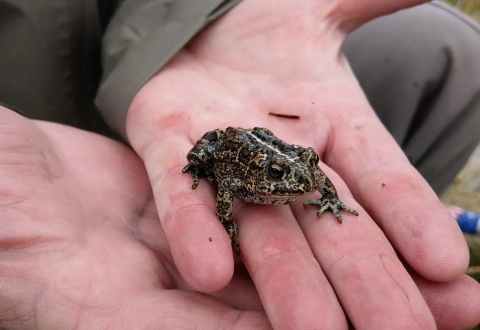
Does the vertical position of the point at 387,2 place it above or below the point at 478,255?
above

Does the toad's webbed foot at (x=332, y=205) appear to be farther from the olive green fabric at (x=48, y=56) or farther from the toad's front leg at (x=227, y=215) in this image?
the olive green fabric at (x=48, y=56)

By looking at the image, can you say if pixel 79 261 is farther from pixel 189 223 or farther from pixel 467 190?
pixel 467 190

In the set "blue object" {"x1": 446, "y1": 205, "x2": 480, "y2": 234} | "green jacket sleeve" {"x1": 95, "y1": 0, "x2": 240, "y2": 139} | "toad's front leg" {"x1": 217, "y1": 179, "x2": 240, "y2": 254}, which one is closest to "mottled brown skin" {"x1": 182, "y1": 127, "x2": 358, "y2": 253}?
"toad's front leg" {"x1": 217, "y1": 179, "x2": 240, "y2": 254}

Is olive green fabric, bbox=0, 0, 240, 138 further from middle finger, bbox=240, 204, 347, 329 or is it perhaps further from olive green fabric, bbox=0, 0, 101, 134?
middle finger, bbox=240, 204, 347, 329

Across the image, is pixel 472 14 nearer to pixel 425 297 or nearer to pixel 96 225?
pixel 425 297

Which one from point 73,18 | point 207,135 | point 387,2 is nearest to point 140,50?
point 73,18

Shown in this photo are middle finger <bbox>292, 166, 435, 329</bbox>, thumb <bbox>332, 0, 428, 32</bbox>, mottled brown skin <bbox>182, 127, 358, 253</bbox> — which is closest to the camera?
middle finger <bbox>292, 166, 435, 329</bbox>

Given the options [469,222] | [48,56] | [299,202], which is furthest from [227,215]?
[469,222]

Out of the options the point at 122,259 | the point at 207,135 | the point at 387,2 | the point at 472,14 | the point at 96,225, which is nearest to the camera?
the point at 122,259
